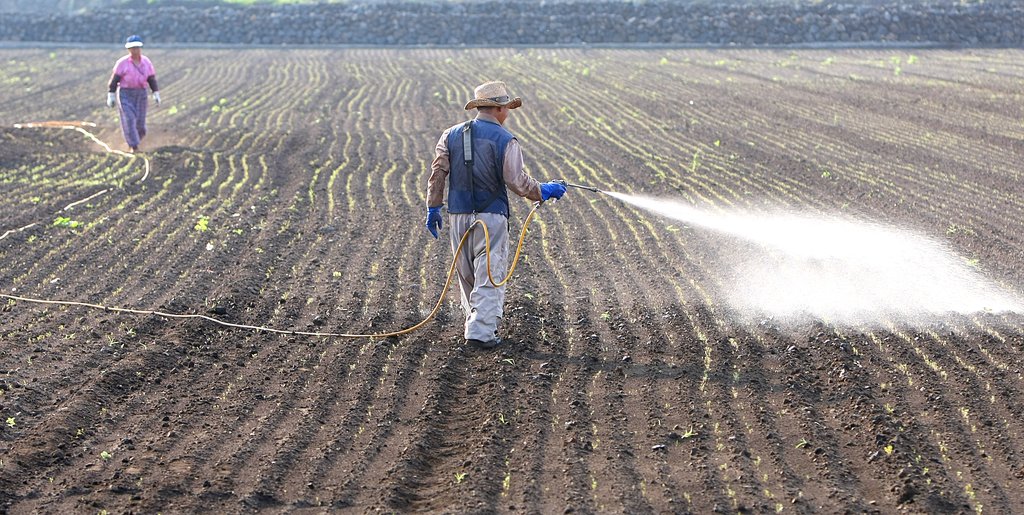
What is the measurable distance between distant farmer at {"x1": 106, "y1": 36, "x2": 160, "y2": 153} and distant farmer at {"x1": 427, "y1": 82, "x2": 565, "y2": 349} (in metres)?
10.0

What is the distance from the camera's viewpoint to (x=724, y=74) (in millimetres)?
31844

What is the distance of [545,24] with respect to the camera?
4591 centimetres

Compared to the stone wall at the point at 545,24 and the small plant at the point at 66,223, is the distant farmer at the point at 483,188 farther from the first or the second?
the stone wall at the point at 545,24

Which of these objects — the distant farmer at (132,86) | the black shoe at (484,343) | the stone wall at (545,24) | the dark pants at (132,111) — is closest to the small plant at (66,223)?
the distant farmer at (132,86)

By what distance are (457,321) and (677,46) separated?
116 feet

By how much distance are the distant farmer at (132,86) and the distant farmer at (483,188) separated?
10013mm

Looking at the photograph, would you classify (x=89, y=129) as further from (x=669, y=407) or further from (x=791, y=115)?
(x=669, y=407)

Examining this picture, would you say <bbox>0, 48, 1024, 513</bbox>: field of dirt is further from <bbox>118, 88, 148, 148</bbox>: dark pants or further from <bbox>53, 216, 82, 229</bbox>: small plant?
<bbox>118, 88, 148, 148</bbox>: dark pants

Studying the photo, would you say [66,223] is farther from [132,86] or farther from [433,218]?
[433,218]

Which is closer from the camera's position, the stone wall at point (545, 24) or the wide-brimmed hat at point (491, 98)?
the wide-brimmed hat at point (491, 98)

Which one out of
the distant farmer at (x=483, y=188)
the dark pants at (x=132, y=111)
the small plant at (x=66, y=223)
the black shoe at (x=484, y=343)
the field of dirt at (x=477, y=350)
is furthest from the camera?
the dark pants at (x=132, y=111)

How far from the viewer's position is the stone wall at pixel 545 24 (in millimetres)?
43875

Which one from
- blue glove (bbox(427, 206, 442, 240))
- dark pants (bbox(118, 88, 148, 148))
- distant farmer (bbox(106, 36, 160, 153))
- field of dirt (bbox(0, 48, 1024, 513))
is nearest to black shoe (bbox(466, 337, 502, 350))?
field of dirt (bbox(0, 48, 1024, 513))

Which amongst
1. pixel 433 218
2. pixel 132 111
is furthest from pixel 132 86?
pixel 433 218
